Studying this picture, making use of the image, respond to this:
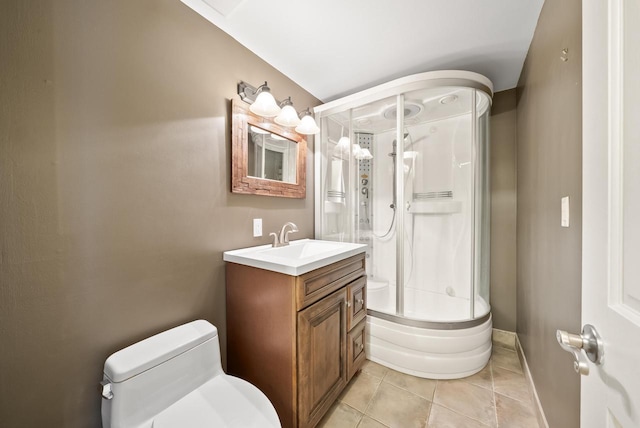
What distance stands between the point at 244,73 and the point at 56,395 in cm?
180

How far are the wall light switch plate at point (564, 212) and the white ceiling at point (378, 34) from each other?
1067 mm

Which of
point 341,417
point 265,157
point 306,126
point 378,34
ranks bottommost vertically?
point 341,417

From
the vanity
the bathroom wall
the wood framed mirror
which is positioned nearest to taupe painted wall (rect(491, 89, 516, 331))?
the vanity

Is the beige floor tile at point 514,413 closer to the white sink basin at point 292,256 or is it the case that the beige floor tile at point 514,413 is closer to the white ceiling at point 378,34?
the white sink basin at point 292,256

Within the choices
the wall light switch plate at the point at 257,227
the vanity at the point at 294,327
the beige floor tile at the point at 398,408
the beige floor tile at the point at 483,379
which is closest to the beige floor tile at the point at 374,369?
the beige floor tile at the point at 398,408

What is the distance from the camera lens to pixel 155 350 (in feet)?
3.13

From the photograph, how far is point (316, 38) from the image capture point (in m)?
1.47

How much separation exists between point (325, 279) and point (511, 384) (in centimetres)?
150

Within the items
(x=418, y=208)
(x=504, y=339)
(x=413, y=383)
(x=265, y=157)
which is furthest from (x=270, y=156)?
(x=504, y=339)

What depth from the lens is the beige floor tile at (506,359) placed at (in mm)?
1708

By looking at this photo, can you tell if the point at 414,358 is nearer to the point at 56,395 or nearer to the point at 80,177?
the point at 56,395

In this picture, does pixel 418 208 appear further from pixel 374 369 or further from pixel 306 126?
pixel 374 369

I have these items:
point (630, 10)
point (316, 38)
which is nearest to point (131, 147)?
point (316, 38)

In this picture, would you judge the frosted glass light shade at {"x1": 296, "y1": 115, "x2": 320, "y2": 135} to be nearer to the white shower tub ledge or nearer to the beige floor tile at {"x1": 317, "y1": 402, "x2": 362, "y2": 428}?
the white shower tub ledge
